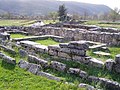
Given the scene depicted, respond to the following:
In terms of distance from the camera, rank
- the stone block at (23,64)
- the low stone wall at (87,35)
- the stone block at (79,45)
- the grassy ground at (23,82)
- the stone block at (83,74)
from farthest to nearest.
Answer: the low stone wall at (87,35), the stone block at (79,45), the stone block at (23,64), the stone block at (83,74), the grassy ground at (23,82)

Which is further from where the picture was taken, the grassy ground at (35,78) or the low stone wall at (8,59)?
the low stone wall at (8,59)

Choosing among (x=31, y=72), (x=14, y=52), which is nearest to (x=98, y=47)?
(x=14, y=52)

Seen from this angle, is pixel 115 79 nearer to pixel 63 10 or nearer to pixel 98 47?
pixel 98 47

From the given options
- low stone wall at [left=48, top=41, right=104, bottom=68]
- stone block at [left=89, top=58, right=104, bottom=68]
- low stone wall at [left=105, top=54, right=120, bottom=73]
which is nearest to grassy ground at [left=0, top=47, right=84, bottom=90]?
low stone wall at [left=105, top=54, right=120, bottom=73]

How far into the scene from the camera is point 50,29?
30.5 m

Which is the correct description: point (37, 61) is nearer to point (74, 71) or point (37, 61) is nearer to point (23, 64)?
point (23, 64)

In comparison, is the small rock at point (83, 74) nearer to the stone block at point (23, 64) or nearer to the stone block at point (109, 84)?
the stone block at point (109, 84)

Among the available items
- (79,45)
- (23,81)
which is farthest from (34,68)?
(79,45)

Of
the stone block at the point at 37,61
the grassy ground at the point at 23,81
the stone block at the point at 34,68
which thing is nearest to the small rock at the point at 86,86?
the grassy ground at the point at 23,81

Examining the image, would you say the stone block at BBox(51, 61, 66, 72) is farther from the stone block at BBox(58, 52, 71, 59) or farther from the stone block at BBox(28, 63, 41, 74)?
the stone block at BBox(58, 52, 71, 59)

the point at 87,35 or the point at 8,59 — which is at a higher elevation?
the point at 8,59

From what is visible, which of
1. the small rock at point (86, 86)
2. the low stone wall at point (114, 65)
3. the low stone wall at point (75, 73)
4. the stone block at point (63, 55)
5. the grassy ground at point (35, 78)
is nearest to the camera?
the small rock at point (86, 86)

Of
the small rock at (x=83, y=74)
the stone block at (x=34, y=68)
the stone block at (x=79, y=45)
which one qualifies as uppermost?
the stone block at (x=79, y=45)

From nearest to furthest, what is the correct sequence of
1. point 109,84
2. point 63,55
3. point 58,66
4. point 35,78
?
point 109,84, point 35,78, point 58,66, point 63,55
